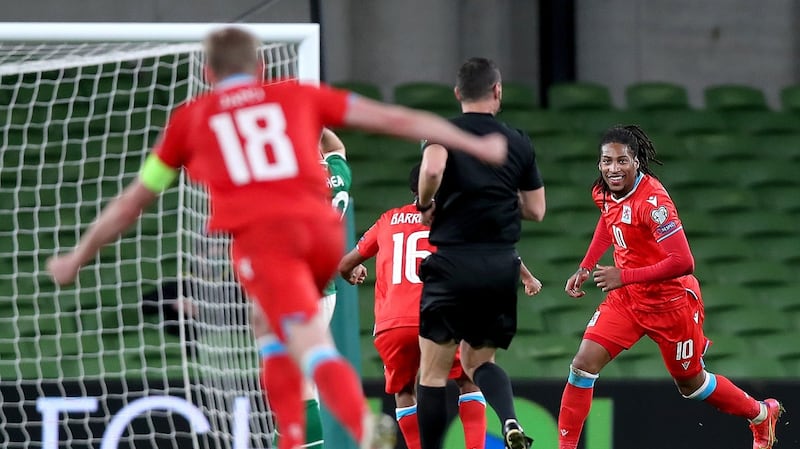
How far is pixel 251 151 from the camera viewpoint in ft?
13.4

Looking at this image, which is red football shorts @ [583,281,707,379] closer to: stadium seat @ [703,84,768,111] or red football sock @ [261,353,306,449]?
red football sock @ [261,353,306,449]

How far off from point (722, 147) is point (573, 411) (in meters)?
5.49

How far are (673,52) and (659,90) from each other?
97 centimetres

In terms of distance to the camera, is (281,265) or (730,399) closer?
(281,265)

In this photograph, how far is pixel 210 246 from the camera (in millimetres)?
6969

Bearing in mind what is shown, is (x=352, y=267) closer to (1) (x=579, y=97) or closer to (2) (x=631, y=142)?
(2) (x=631, y=142)

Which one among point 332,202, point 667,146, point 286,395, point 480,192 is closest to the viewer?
point 286,395

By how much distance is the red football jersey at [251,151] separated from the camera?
4066 millimetres

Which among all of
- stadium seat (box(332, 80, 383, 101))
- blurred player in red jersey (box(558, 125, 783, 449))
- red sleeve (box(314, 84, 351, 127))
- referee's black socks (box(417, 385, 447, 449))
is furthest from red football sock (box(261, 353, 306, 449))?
stadium seat (box(332, 80, 383, 101))

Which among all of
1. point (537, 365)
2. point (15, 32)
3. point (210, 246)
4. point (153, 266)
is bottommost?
point (537, 365)

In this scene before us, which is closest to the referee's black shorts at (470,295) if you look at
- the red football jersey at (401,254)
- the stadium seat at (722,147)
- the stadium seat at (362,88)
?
the red football jersey at (401,254)

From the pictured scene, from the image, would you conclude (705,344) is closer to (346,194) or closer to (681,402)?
(681,402)

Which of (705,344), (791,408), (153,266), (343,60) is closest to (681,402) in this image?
(791,408)

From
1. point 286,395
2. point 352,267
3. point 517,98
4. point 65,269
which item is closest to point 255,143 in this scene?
point 65,269
